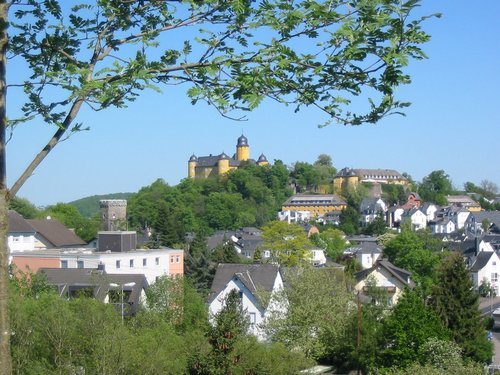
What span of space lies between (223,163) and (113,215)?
3659 inches

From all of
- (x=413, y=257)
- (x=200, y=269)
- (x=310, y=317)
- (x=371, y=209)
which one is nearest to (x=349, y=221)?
(x=371, y=209)

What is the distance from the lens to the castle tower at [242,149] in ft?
461

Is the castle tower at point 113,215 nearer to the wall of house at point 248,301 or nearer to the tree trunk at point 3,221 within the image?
the wall of house at point 248,301

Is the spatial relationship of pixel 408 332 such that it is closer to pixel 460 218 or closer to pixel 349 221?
pixel 349 221

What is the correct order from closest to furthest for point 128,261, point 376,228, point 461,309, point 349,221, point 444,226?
point 461,309 < point 128,261 < point 376,228 < point 349,221 < point 444,226

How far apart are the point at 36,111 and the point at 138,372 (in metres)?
9.38

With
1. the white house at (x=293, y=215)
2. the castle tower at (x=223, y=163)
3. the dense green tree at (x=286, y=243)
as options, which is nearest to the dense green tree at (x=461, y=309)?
the dense green tree at (x=286, y=243)

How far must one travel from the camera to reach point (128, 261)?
3794 cm

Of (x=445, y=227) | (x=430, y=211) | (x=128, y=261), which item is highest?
(x=430, y=211)

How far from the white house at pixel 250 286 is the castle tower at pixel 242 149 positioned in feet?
346

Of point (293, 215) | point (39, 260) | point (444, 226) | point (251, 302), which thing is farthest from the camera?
point (293, 215)

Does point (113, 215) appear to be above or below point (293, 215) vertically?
above

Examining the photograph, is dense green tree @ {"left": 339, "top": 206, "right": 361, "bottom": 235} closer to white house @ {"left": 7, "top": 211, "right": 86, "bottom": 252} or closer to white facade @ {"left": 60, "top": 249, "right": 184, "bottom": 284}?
white house @ {"left": 7, "top": 211, "right": 86, "bottom": 252}

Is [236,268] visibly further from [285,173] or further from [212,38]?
[285,173]
